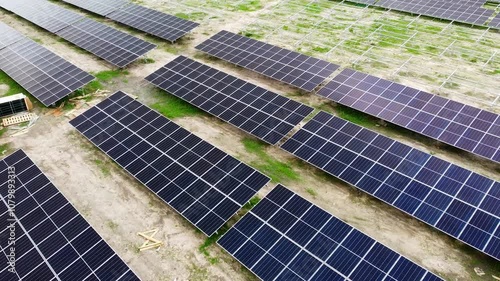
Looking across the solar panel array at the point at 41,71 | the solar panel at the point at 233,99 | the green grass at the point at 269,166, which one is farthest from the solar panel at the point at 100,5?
the green grass at the point at 269,166

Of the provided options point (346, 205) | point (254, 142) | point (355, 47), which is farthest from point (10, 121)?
point (355, 47)

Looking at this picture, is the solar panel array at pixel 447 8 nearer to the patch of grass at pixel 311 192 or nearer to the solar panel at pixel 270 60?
the solar panel at pixel 270 60

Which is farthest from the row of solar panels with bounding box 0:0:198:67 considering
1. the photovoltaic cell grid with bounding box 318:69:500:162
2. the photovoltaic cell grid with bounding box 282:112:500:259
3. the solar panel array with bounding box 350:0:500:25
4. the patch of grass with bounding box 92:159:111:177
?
the solar panel array with bounding box 350:0:500:25

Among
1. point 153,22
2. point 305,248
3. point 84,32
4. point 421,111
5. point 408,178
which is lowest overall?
point 84,32

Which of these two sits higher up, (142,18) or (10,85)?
(142,18)

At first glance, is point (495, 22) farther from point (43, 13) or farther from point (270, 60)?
point (43, 13)

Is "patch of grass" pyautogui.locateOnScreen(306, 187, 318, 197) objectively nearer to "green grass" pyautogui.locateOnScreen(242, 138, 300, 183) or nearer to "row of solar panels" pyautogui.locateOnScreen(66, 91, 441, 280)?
"green grass" pyautogui.locateOnScreen(242, 138, 300, 183)

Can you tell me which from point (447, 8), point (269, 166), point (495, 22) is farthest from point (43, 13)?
point (495, 22)

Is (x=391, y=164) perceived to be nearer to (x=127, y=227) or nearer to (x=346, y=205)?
(x=346, y=205)
